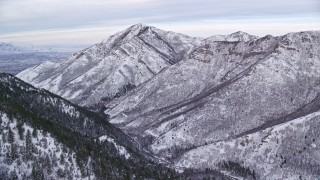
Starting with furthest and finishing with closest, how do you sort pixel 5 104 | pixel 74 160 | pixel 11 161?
pixel 5 104 < pixel 74 160 < pixel 11 161

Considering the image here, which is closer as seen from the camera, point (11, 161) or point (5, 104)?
point (11, 161)

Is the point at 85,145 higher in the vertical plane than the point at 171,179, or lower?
higher

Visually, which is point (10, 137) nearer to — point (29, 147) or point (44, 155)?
point (29, 147)

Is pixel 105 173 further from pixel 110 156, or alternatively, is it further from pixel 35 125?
pixel 35 125

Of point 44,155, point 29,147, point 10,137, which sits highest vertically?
point 10,137

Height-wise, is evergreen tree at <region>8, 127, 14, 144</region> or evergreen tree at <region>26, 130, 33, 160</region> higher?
evergreen tree at <region>8, 127, 14, 144</region>

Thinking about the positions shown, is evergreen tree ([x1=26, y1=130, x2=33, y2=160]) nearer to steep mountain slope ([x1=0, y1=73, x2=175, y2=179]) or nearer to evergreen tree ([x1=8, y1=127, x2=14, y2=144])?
steep mountain slope ([x1=0, y1=73, x2=175, y2=179])

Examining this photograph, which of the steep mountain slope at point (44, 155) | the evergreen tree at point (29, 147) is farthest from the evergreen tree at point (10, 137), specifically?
the evergreen tree at point (29, 147)

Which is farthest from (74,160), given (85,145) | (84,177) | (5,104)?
(5,104)

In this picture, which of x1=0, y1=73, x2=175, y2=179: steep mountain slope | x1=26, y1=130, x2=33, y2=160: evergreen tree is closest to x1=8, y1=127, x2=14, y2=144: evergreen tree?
x1=0, y1=73, x2=175, y2=179: steep mountain slope

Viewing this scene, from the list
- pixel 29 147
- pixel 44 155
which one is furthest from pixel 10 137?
pixel 44 155

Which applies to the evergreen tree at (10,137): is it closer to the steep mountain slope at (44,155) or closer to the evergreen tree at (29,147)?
the steep mountain slope at (44,155)
